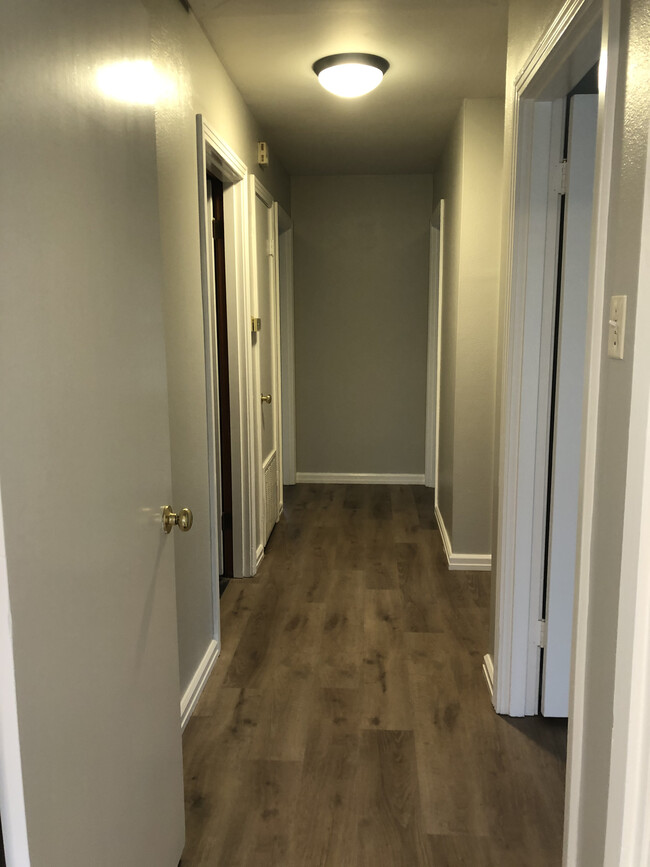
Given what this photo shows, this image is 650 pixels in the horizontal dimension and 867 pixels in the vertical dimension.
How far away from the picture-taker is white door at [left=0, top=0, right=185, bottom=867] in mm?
917

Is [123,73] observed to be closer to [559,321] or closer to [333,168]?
[559,321]

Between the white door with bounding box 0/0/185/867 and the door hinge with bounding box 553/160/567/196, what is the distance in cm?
127

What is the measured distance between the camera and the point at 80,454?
3.62ft

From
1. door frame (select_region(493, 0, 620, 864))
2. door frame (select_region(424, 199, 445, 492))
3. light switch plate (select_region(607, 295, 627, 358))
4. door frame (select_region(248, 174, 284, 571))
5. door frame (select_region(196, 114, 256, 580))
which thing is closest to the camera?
light switch plate (select_region(607, 295, 627, 358))

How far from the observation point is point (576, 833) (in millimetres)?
1426

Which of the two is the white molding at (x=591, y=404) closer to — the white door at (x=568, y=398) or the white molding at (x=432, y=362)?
the white door at (x=568, y=398)

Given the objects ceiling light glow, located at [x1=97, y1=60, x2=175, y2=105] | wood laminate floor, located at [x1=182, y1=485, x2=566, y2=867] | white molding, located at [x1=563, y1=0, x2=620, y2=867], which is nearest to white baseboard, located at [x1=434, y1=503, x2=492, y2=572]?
wood laminate floor, located at [x1=182, y1=485, x2=566, y2=867]

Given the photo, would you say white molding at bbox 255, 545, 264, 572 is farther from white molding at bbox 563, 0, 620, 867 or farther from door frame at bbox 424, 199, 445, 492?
white molding at bbox 563, 0, 620, 867

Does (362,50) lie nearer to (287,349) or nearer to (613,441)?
(613,441)

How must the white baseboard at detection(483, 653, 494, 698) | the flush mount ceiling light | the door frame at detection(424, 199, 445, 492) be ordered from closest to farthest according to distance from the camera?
the white baseboard at detection(483, 653, 494, 698)
the flush mount ceiling light
the door frame at detection(424, 199, 445, 492)

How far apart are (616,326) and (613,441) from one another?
0.20 m

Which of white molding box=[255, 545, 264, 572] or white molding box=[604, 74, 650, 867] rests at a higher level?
white molding box=[604, 74, 650, 867]

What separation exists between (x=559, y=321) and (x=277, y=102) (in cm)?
208

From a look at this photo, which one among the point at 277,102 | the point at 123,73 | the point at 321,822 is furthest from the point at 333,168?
the point at 321,822
